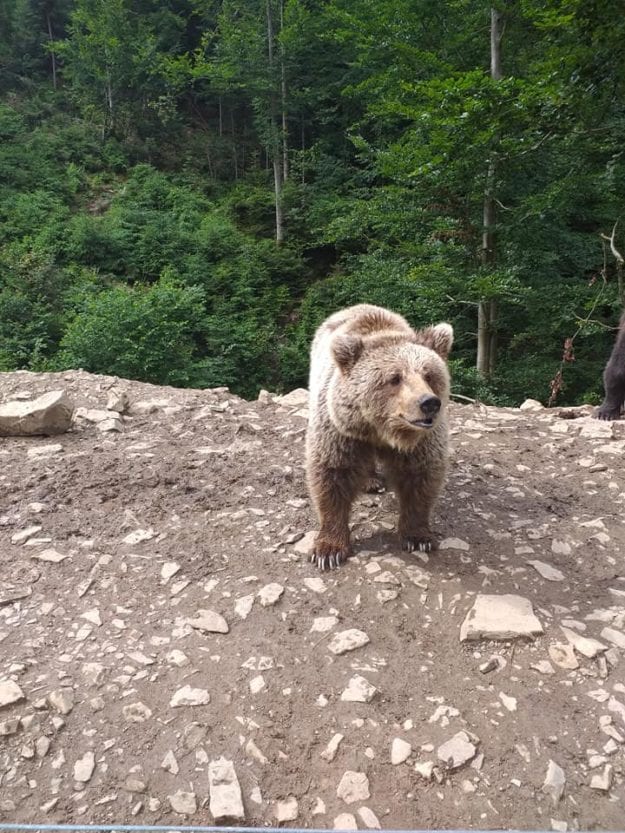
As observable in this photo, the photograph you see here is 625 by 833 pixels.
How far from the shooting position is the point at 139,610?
2.78m

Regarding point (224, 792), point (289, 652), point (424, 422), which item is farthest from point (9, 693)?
point (424, 422)

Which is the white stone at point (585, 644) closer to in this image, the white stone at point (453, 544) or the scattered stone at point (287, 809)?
the white stone at point (453, 544)

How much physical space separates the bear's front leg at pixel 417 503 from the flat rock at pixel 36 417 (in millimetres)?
3005

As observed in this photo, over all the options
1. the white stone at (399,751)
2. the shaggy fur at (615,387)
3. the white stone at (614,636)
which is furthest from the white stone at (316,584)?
the shaggy fur at (615,387)

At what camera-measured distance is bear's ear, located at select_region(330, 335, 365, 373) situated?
299 centimetres

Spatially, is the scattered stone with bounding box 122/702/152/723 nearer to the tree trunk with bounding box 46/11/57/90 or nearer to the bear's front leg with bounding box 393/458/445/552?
the bear's front leg with bounding box 393/458/445/552

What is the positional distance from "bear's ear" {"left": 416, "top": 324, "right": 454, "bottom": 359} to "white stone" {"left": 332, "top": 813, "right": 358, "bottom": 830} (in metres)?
2.20

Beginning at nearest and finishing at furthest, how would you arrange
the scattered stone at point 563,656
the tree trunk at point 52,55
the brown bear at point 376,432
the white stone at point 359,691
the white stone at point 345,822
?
the white stone at point 345,822, the white stone at point 359,691, the scattered stone at point 563,656, the brown bear at point 376,432, the tree trunk at point 52,55

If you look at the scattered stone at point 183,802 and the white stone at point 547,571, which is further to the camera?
the white stone at point 547,571

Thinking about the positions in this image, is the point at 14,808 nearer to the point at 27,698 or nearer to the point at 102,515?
the point at 27,698

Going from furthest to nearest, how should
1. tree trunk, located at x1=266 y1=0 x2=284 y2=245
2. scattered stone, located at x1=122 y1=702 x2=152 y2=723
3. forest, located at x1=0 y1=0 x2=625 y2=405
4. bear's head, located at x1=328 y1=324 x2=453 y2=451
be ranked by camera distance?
1. tree trunk, located at x1=266 y1=0 x2=284 y2=245
2. forest, located at x1=0 y1=0 x2=625 y2=405
3. bear's head, located at x1=328 y1=324 x2=453 y2=451
4. scattered stone, located at x1=122 y1=702 x2=152 y2=723

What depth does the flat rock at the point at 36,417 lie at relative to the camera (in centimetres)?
456

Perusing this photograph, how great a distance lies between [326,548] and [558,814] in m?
1.58

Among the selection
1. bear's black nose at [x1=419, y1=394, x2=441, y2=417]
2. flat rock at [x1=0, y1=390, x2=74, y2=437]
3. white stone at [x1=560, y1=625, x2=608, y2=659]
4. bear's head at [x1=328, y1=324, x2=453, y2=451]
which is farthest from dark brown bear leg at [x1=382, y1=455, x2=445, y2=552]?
flat rock at [x1=0, y1=390, x2=74, y2=437]
